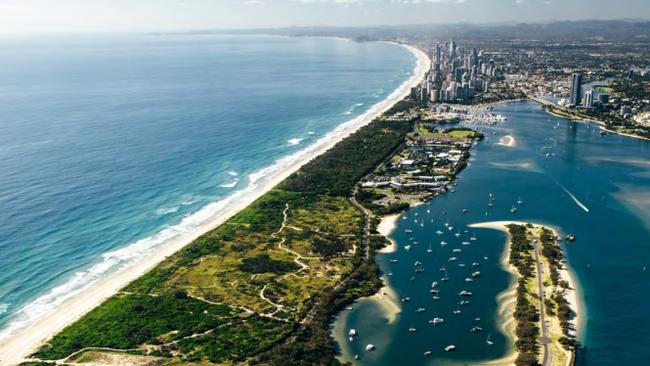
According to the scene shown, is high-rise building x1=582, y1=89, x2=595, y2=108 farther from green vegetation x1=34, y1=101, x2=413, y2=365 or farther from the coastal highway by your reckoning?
the coastal highway

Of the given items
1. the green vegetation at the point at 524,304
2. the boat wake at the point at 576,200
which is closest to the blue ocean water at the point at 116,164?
the green vegetation at the point at 524,304

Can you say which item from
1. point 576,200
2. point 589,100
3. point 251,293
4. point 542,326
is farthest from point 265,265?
point 589,100

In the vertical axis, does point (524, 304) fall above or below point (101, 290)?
below

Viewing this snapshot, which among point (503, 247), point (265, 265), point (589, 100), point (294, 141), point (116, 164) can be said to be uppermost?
point (589, 100)

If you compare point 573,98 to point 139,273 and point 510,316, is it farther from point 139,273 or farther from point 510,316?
point 139,273

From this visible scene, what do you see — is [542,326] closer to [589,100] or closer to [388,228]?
[388,228]

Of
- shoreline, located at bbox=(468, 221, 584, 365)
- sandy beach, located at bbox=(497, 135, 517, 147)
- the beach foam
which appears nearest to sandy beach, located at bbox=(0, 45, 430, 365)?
the beach foam
